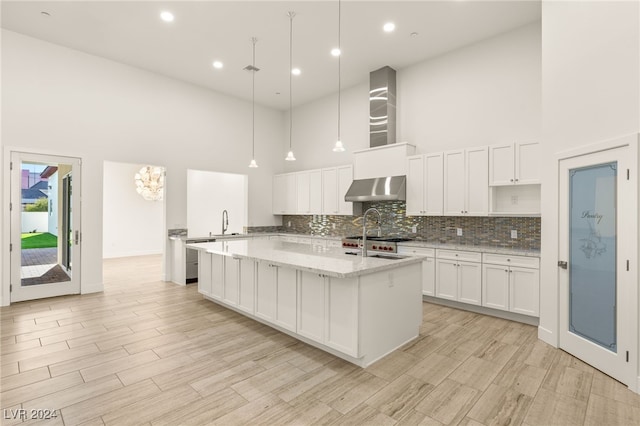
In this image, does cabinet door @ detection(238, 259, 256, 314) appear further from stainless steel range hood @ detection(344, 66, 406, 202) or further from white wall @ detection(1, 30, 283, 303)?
white wall @ detection(1, 30, 283, 303)

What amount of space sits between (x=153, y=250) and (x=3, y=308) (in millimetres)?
6202

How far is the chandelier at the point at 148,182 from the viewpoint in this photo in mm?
10047

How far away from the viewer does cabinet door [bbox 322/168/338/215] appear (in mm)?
6992

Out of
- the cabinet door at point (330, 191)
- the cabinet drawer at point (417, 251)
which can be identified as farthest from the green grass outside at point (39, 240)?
the cabinet drawer at point (417, 251)

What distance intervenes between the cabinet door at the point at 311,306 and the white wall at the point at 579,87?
2533 mm

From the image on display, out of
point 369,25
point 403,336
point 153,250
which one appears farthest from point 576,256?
point 153,250

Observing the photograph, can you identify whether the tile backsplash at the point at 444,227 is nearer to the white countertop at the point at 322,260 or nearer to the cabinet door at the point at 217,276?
the white countertop at the point at 322,260

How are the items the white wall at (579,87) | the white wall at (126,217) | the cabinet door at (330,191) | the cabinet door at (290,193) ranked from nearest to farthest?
the white wall at (579,87) < the cabinet door at (330,191) < the cabinet door at (290,193) < the white wall at (126,217)

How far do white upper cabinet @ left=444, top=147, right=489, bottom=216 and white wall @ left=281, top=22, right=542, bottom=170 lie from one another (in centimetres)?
50

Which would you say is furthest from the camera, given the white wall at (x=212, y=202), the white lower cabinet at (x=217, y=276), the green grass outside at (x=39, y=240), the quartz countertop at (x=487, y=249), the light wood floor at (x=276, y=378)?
the white wall at (x=212, y=202)

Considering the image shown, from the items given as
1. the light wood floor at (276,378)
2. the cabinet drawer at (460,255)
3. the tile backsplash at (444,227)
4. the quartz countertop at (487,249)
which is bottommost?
the light wood floor at (276,378)

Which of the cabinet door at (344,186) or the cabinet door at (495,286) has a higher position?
the cabinet door at (344,186)

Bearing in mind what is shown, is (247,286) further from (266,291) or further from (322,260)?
(322,260)

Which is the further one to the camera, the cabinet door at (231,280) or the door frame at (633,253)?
the cabinet door at (231,280)
